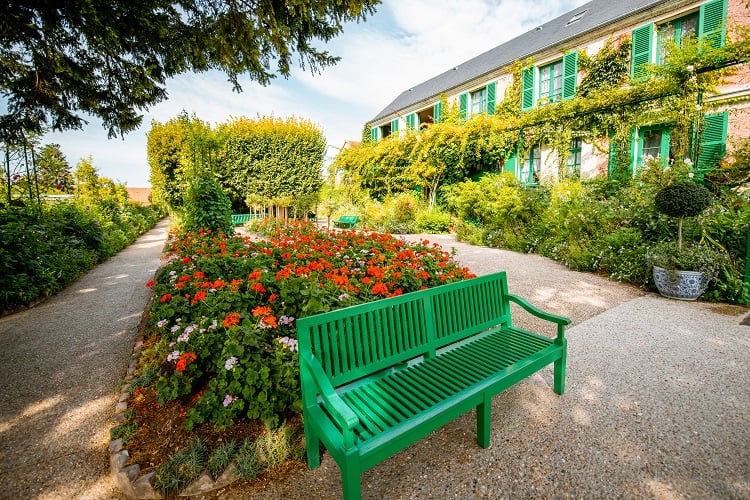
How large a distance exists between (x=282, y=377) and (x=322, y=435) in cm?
69

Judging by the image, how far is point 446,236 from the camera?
1174 centimetres

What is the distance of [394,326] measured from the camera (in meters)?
2.31

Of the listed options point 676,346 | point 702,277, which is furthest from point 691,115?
point 676,346

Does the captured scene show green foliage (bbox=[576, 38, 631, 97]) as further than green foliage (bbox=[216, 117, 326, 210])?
No

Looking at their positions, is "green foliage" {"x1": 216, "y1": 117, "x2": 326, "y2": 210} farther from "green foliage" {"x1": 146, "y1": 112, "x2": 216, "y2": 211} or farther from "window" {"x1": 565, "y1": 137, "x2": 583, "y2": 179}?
"window" {"x1": 565, "y1": 137, "x2": 583, "y2": 179}

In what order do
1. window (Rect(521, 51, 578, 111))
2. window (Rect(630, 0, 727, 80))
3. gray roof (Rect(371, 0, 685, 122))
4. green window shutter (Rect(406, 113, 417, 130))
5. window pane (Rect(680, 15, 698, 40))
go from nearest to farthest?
window (Rect(630, 0, 727, 80)) → window pane (Rect(680, 15, 698, 40)) → gray roof (Rect(371, 0, 685, 122)) → window (Rect(521, 51, 578, 111)) → green window shutter (Rect(406, 113, 417, 130))

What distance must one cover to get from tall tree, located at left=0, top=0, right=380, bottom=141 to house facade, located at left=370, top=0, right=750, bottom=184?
8090mm

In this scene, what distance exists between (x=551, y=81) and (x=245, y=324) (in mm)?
13887

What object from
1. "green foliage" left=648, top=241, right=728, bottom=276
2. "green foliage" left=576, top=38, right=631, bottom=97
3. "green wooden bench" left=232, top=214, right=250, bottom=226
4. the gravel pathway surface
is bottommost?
the gravel pathway surface

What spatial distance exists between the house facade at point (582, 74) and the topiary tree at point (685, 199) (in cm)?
273

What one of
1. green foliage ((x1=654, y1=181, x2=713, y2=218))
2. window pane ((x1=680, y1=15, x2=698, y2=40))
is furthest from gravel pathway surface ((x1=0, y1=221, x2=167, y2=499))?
window pane ((x1=680, y1=15, x2=698, y2=40))

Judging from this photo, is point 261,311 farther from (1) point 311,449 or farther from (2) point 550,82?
(2) point 550,82

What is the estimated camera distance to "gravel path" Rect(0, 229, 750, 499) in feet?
6.18

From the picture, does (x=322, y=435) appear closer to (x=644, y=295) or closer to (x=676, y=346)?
(x=676, y=346)
